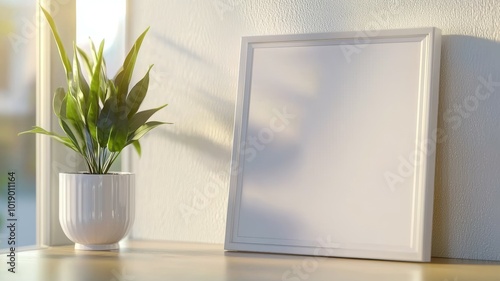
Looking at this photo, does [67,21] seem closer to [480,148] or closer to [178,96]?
[178,96]

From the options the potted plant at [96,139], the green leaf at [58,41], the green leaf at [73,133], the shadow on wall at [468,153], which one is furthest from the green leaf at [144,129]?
the shadow on wall at [468,153]

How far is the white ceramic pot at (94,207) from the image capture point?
5.48 feet

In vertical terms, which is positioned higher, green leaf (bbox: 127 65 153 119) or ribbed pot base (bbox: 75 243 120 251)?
green leaf (bbox: 127 65 153 119)

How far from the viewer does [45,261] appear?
1.57 meters

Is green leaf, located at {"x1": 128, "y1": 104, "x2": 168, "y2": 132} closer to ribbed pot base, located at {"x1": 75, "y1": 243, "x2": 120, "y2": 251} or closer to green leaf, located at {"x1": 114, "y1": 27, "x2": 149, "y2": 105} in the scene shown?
green leaf, located at {"x1": 114, "y1": 27, "x2": 149, "y2": 105}

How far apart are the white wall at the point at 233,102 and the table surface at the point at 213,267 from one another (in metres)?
0.12

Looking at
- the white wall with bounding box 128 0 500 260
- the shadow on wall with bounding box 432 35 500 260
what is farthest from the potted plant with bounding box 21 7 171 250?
the shadow on wall with bounding box 432 35 500 260

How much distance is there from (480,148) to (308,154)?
0.36 meters

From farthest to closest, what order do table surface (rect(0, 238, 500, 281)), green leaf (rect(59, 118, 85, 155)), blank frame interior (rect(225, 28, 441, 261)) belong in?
green leaf (rect(59, 118, 85, 155)) < blank frame interior (rect(225, 28, 441, 261)) < table surface (rect(0, 238, 500, 281))

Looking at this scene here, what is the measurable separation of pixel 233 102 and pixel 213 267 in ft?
1.62

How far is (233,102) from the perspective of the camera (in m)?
1.84

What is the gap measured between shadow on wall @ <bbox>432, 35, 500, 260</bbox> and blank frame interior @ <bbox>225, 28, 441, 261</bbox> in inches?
2.4

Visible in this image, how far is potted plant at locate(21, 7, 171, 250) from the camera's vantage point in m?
1.67

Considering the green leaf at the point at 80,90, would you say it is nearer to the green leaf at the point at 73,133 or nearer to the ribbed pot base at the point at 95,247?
the green leaf at the point at 73,133
